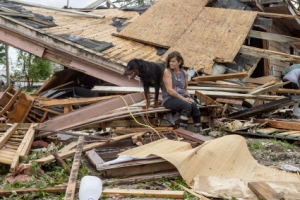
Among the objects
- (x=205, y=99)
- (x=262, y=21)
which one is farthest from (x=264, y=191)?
(x=262, y=21)

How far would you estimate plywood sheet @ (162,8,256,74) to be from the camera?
9.07 metres

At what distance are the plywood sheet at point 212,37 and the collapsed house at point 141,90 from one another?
3 centimetres

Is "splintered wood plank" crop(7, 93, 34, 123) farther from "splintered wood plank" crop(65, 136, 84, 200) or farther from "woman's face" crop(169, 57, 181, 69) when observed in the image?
"woman's face" crop(169, 57, 181, 69)

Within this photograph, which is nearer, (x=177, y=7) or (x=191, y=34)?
(x=191, y=34)

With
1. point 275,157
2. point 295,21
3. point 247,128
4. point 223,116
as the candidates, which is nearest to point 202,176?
point 275,157

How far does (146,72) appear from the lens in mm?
6711

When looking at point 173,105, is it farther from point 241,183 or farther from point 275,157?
point 241,183

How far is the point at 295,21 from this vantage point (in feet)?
44.8

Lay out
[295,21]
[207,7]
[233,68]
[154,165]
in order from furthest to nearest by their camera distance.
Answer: [295,21] → [207,7] → [233,68] → [154,165]

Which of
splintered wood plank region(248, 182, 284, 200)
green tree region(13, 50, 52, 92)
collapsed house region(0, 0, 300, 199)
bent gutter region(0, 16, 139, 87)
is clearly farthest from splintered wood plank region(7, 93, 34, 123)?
green tree region(13, 50, 52, 92)

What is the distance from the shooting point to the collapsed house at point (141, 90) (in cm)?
438

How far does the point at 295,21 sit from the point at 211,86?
7.04 metres

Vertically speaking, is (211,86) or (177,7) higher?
(177,7)

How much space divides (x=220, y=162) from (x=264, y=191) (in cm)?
92
